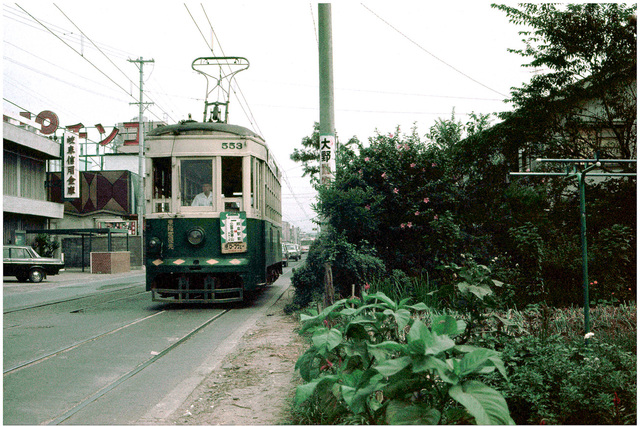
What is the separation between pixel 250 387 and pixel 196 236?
5839 millimetres

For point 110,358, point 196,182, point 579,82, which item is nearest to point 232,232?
point 196,182

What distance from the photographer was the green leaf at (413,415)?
270cm

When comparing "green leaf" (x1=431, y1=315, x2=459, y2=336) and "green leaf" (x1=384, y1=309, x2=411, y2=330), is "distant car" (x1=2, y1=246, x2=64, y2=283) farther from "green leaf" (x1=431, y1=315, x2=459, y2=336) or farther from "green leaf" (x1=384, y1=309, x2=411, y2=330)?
"green leaf" (x1=431, y1=315, x2=459, y2=336)

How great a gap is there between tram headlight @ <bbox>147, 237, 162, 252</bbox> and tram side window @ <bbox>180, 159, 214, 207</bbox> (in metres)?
0.86

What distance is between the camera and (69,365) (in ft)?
19.7

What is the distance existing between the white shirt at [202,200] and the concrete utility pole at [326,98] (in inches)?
101

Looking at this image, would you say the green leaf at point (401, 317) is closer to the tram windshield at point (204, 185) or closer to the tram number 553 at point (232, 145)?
the tram windshield at point (204, 185)

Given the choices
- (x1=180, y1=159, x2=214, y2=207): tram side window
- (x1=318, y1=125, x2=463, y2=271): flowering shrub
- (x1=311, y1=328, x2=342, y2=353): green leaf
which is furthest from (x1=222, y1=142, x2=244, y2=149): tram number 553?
(x1=311, y1=328, x2=342, y2=353): green leaf

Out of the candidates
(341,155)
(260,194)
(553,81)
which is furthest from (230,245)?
(553,81)

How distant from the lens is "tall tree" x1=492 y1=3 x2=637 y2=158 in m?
9.49

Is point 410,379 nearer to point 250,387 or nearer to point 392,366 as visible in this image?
point 392,366

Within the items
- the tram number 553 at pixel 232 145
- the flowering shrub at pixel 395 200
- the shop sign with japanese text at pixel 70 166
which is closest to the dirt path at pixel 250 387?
the flowering shrub at pixel 395 200

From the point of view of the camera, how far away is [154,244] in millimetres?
10430

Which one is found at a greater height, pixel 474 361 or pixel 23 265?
pixel 474 361
